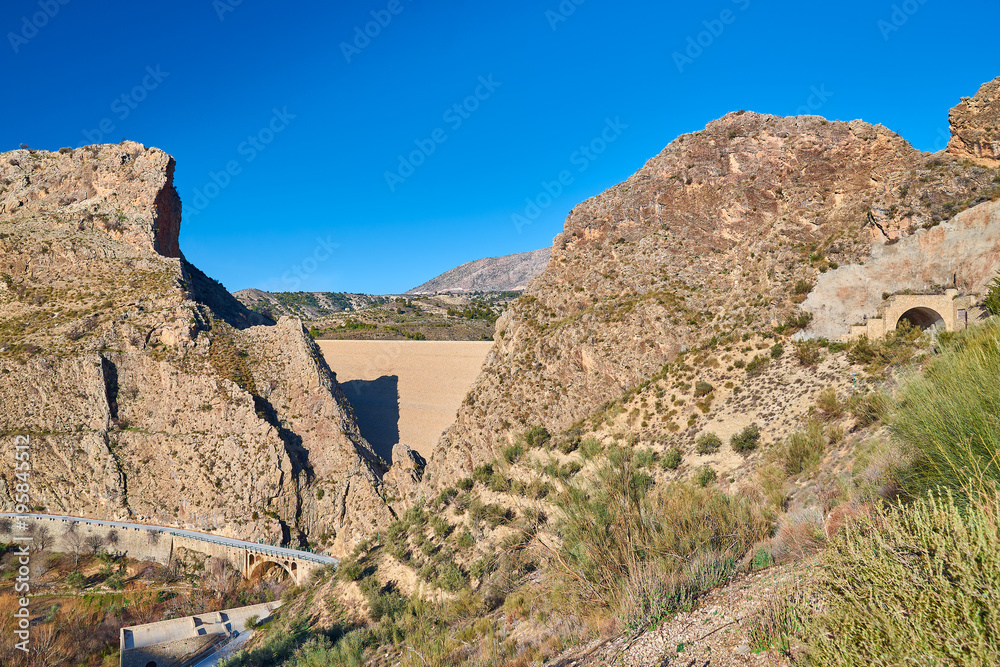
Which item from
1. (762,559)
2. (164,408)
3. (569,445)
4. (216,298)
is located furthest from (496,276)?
(762,559)

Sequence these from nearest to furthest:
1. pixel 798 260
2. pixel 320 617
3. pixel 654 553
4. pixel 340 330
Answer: pixel 654 553 → pixel 320 617 → pixel 798 260 → pixel 340 330

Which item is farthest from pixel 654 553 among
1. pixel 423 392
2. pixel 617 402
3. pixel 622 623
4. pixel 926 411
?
pixel 423 392

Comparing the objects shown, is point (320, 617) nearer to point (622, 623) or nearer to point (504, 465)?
point (504, 465)

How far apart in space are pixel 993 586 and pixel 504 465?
44.9 feet

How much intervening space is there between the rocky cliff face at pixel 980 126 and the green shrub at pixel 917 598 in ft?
52.2

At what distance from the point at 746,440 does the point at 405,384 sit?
104 feet

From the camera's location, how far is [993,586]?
2625 mm

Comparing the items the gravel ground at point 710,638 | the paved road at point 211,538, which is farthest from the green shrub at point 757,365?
the paved road at point 211,538

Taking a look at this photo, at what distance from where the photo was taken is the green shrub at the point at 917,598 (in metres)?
2.57

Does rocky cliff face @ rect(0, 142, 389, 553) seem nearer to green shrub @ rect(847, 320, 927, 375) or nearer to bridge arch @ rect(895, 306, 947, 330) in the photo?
green shrub @ rect(847, 320, 927, 375)

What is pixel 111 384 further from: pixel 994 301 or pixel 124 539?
pixel 994 301

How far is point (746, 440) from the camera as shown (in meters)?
11.8

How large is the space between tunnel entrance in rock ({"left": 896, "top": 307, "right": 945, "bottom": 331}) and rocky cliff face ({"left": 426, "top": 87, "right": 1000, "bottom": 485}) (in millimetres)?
2099

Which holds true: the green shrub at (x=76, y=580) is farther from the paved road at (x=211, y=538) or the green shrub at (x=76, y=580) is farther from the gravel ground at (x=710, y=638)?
the gravel ground at (x=710, y=638)
